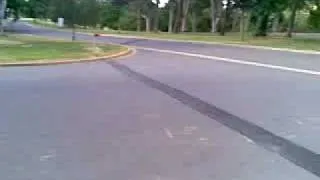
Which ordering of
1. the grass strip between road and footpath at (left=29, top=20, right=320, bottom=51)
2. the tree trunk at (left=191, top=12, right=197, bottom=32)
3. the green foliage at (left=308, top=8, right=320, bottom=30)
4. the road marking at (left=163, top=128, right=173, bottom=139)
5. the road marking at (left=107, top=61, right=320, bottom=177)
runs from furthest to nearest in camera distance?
the tree trunk at (left=191, top=12, right=197, bottom=32) → the green foliage at (left=308, top=8, right=320, bottom=30) → the grass strip between road and footpath at (left=29, top=20, right=320, bottom=51) → the road marking at (left=163, top=128, right=173, bottom=139) → the road marking at (left=107, top=61, right=320, bottom=177)

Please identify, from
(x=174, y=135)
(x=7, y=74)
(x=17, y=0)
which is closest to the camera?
(x=174, y=135)

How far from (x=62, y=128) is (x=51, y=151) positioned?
1.21 metres

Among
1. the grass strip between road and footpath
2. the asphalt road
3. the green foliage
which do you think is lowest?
the grass strip between road and footpath

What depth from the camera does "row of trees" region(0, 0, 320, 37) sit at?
46750 millimetres

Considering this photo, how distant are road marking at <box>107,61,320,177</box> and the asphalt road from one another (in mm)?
12

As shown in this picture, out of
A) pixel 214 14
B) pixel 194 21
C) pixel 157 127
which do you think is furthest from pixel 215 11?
pixel 157 127

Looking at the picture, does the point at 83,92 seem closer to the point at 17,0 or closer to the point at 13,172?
the point at 13,172

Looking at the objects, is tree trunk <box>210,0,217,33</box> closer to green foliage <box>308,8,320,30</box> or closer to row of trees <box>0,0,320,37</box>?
row of trees <box>0,0,320,37</box>

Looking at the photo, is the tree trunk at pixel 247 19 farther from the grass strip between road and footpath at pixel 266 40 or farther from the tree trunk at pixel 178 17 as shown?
the tree trunk at pixel 178 17

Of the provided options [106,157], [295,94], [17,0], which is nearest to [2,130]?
[106,157]

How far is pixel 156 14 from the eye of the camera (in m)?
52.9

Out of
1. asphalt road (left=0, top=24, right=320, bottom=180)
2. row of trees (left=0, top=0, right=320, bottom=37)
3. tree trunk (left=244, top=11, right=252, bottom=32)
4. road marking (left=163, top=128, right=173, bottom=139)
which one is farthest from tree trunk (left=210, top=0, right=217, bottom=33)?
road marking (left=163, top=128, right=173, bottom=139)

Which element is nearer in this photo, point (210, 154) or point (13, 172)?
point (13, 172)

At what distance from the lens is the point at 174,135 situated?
654 cm
